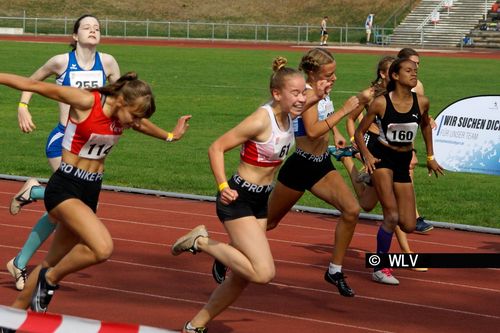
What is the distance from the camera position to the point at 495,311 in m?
9.60

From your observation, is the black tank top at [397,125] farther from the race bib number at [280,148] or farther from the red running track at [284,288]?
the race bib number at [280,148]

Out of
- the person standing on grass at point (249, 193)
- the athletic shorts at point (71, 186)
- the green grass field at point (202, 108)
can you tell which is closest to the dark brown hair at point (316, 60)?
the person standing on grass at point (249, 193)

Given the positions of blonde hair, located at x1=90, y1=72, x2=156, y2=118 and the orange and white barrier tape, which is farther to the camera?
blonde hair, located at x1=90, y1=72, x2=156, y2=118

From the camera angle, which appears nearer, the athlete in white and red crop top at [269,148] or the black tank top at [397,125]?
the athlete in white and red crop top at [269,148]

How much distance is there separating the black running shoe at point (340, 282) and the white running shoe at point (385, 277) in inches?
24.0

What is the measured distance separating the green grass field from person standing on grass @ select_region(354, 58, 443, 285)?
3940 mm

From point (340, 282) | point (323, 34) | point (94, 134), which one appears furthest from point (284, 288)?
point (323, 34)

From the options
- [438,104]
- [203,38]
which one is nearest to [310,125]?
[438,104]

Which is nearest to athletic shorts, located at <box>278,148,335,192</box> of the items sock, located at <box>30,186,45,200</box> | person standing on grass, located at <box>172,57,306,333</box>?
person standing on grass, located at <box>172,57,306,333</box>

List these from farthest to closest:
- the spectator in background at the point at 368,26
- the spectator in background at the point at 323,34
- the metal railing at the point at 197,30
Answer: the metal railing at the point at 197,30 < the spectator in background at the point at 368,26 < the spectator in background at the point at 323,34

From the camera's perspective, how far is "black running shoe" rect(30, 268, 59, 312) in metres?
8.08

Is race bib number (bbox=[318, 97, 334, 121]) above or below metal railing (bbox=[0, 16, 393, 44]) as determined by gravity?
above

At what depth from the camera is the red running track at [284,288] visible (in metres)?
9.02

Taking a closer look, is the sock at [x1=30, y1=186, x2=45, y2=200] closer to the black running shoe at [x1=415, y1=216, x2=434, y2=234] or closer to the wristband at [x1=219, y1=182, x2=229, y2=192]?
the wristband at [x1=219, y1=182, x2=229, y2=192]
